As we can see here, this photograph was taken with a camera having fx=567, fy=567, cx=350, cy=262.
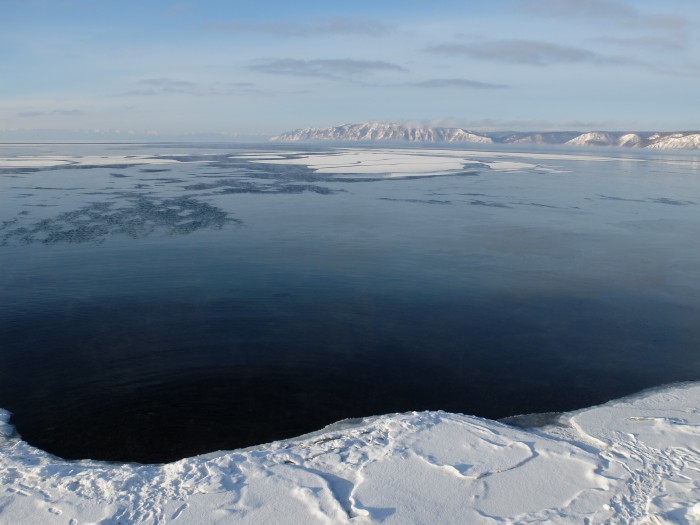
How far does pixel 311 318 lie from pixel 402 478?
4.63 metres

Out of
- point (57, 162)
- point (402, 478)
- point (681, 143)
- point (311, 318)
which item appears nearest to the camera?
point (402, 478)

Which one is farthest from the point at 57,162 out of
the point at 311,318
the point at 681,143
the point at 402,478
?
the point at 681,143

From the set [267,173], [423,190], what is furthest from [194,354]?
[267,173]

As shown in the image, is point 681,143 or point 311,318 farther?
point 681,143

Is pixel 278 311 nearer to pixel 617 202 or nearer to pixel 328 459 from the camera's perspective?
pixel 328 459

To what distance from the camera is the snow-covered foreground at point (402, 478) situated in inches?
200

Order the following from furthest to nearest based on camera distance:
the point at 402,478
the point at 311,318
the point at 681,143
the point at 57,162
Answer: the point at 681,143, the point at 57,162, the point at 311,318, the point at 402,478

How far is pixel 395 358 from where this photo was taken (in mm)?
8539

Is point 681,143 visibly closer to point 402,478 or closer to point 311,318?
point 311,318

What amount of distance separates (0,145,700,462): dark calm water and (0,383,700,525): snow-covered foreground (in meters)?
0.55

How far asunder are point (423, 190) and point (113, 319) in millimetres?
20063

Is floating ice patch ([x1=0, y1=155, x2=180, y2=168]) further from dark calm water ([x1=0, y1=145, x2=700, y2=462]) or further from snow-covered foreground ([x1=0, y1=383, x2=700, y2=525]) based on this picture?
snow-covered foreground ([x1=0, y1=383, x2=700, y2=525])

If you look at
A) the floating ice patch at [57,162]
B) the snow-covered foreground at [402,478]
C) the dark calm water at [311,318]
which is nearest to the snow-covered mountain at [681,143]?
the floating ice patch at [57,162]

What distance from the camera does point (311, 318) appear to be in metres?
9.93
